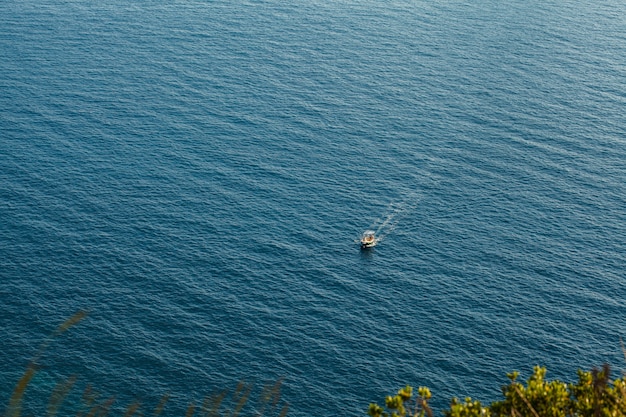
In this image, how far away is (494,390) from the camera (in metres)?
186

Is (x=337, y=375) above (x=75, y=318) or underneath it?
above

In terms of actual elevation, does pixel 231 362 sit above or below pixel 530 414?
above

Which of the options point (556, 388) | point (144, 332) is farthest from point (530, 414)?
point (144, 332)

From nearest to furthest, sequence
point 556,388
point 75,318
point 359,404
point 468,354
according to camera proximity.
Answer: point 75,318 → point 556,388 → point 359,404 → point 468,354

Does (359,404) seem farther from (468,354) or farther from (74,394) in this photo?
(74,394)

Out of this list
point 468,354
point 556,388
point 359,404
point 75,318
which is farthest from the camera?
point 468,354

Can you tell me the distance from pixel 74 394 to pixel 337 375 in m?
57.9

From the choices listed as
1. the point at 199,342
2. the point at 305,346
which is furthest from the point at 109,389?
the point at 305,346

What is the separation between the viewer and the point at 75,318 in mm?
15203

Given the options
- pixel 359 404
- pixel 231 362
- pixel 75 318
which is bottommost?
pixel 75 318

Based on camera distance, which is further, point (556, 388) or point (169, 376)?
point (169, 376)

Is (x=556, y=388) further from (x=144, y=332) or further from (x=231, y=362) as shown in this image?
(x=144, y=332)

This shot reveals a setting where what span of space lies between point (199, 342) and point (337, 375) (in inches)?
1304

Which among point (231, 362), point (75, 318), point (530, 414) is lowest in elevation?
point (75, 318)
